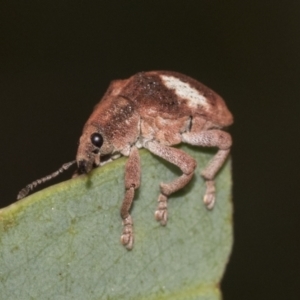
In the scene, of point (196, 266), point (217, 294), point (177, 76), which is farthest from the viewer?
point (177, 76)

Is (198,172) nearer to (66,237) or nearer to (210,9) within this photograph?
(66,237)

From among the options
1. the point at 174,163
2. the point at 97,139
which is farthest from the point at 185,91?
the point at 97,139

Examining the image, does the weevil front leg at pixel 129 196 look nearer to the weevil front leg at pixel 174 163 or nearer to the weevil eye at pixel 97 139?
the weevil front leg at pixel 174 163

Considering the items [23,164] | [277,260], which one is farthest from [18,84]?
[277,260]

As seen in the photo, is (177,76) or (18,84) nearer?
(177,76)

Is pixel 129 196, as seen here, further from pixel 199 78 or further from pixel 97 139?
pixel 199 78

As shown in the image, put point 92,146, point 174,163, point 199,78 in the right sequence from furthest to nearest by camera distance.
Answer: point 199,78 < point 174,163 < point 92,146

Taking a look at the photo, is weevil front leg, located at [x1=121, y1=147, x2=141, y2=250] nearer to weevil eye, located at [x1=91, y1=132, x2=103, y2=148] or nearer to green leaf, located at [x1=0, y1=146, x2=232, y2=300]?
green leaf, located at [x1=0, y1=146, x2=232, y2=300]

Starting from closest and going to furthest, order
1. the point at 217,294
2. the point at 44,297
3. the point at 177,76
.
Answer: the point at 44,297 → the point at 217,294 → the point at 177,76
